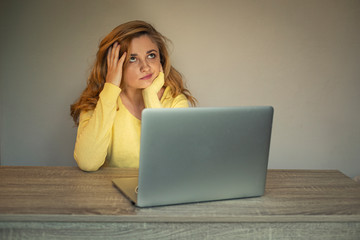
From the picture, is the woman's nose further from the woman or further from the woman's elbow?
the woman's elbow

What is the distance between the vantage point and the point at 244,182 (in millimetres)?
1305

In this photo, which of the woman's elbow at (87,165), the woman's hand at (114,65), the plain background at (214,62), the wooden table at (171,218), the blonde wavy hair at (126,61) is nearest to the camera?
the wooden table at (171,218)

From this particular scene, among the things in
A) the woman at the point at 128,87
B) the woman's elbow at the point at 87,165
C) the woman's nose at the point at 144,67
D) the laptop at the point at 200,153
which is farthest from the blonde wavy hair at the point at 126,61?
the laptop at the point at 200,153

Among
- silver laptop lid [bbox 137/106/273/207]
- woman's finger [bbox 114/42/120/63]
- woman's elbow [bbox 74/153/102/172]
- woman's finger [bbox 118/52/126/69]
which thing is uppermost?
woman's finger [bbox 114/42/120/63]

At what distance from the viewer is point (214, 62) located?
268 centimetres

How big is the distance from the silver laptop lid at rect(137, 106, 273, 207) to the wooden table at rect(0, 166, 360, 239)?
2.1 inches

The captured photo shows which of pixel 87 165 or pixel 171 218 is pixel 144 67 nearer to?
pixel 87 165

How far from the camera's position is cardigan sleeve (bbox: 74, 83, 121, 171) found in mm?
1641

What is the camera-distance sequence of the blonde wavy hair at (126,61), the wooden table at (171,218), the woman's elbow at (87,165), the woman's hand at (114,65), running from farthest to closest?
the blonde wavy hair at (126,61) < the woman's hand at (114,65) < the woman's elbow at (87,165) < the wooden table at (171,218)

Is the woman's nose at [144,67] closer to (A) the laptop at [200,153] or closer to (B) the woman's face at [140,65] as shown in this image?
(B) the woman's face at [140,65]

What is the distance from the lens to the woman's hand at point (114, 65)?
197cm

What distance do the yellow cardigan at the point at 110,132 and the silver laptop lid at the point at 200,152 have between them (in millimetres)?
536

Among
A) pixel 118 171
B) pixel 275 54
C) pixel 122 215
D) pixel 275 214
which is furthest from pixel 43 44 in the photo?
pixel 275 214

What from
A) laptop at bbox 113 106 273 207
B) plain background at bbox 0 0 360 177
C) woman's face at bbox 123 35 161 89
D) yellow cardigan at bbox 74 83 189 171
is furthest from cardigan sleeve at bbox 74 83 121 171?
plain background at bbox 0 0 360 177
